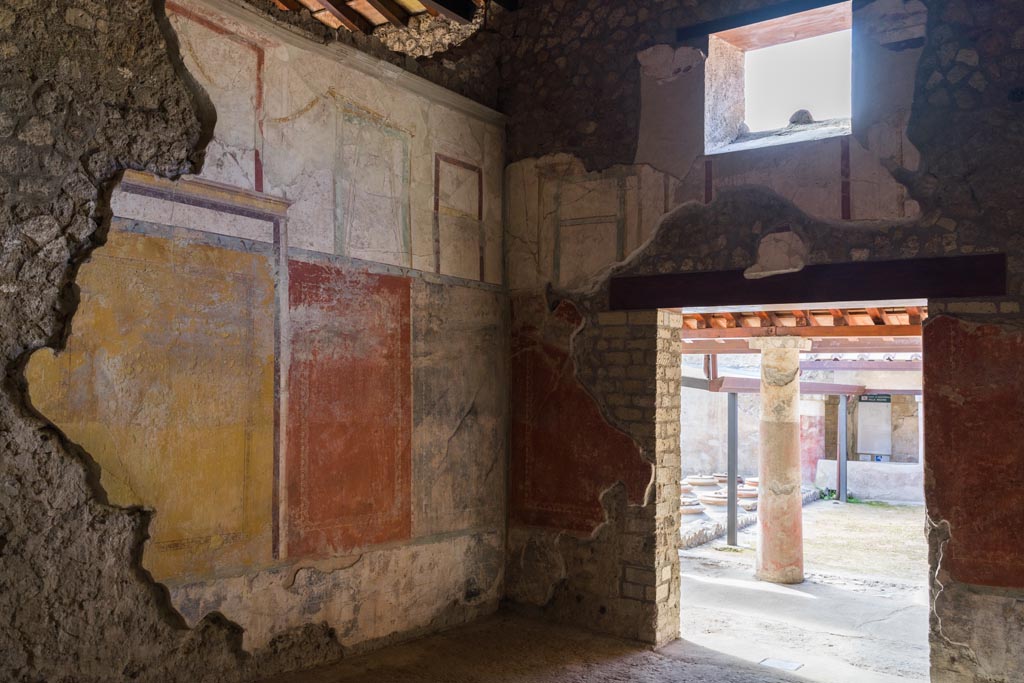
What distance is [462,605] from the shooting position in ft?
17.0

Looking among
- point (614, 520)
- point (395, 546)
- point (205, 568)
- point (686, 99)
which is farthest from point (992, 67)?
point (205, 568)

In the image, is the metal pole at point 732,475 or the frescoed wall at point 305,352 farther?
the metal pole at point 732,475

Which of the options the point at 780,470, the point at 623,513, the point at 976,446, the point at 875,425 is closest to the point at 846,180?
the point at 976,446

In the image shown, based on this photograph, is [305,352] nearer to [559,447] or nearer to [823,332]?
[559,447]

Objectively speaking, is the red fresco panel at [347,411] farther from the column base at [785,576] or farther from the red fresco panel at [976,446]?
the column base at [785,576]

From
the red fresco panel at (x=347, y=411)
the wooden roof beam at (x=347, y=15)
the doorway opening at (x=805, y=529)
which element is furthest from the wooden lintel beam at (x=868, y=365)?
the red fresco panel at (x=347, y=411)

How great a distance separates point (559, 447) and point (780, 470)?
14.1ft

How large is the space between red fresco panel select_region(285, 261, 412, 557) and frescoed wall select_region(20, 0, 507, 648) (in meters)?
0.01

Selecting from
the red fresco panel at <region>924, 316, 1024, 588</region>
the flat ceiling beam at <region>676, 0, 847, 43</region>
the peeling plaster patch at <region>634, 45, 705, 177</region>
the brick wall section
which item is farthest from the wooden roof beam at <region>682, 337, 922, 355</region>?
the red fresco panel at <region>924, 316, 1024, 588</region>

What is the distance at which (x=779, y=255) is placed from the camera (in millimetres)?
4605

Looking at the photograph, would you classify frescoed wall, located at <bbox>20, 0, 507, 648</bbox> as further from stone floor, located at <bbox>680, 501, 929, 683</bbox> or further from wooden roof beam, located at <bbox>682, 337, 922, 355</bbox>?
wooden roof beam, located at <bbox>682, 337, 922, 355</bbox>

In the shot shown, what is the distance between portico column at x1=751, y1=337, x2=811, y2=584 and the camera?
28.1ft

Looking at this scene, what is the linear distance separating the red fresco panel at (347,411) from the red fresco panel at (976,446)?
2.78 m

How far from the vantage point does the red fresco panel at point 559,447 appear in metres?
5.14
